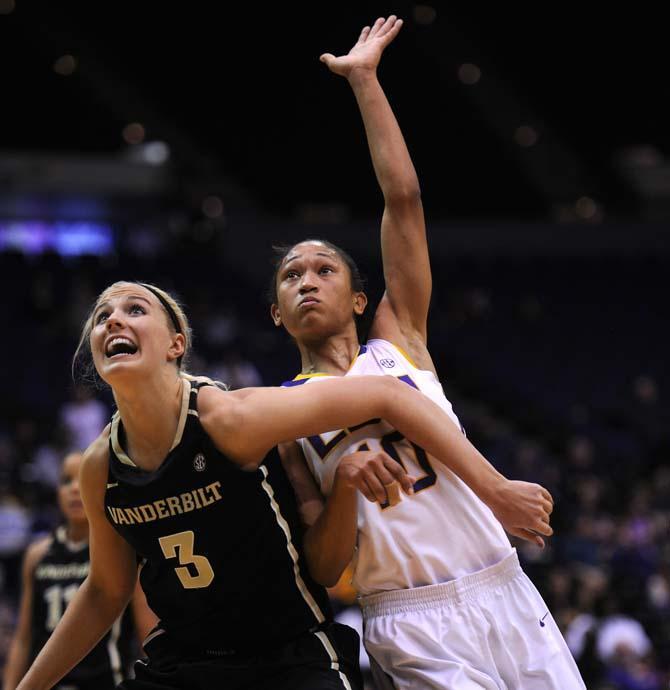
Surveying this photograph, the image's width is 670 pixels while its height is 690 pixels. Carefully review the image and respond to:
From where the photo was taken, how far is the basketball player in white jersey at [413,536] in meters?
3.00

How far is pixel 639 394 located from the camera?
17.2 m

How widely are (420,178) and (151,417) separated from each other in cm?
1809

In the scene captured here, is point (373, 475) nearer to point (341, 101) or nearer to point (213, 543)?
point (213, 543)

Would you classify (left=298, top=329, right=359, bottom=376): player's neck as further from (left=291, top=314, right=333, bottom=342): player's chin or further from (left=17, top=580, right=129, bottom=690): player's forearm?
(left=17, top=580, right=129, bottom=690): player's forearm

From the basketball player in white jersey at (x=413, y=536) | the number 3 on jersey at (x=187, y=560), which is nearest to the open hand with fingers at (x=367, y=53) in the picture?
the basketball player in white jersey at (x=413, y=536)

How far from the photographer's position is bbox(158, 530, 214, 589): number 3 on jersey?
2.99m

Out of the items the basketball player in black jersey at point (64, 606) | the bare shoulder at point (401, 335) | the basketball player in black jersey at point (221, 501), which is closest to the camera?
the basketball player in black jersey at point (221, 501)

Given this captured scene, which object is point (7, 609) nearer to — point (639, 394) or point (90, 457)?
point (90, 457)

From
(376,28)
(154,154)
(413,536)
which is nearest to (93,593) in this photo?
(413,536)

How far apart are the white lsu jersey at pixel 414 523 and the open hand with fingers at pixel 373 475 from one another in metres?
0.25

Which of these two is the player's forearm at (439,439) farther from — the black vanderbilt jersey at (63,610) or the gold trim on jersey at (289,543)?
the black vanderbilt jersey at (63,610)

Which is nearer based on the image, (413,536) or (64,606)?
(413,536)

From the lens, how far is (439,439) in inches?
120

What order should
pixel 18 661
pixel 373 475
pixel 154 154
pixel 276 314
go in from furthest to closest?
pixel 154 154
pixel 18 661
pixel 276 314
pixel 373 475
